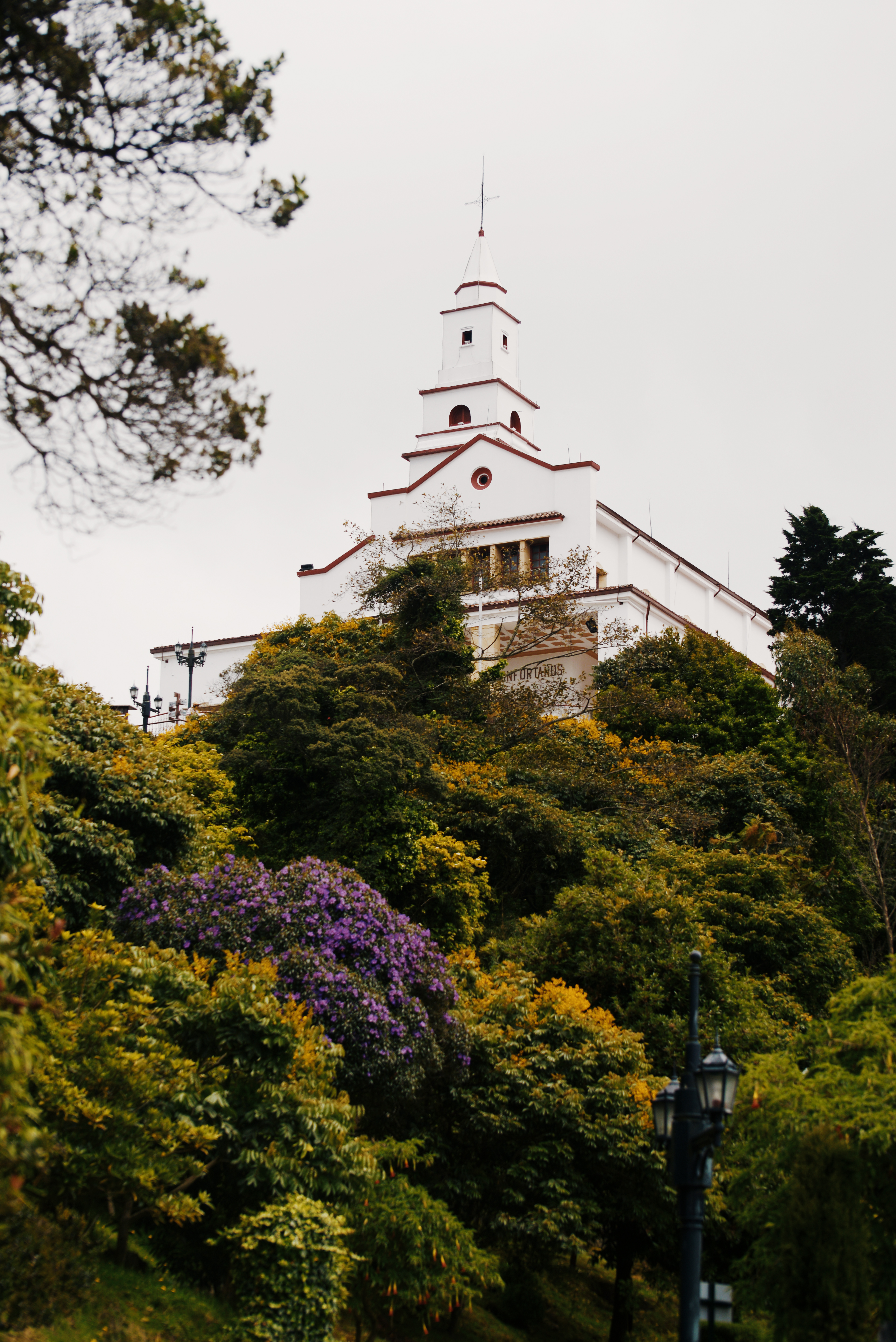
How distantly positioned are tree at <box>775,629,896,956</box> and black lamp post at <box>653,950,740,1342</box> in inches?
633

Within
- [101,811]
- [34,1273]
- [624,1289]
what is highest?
[101,811]

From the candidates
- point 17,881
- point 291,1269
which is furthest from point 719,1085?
point 17,881

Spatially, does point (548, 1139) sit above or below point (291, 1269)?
above

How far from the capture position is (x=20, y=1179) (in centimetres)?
631

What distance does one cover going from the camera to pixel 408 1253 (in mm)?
12125

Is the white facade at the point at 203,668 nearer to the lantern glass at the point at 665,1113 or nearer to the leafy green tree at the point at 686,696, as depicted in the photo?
the leafy green tree at the point at 686,696

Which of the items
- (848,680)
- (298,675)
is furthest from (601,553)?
(298,675)

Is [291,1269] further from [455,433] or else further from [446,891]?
[455,433]

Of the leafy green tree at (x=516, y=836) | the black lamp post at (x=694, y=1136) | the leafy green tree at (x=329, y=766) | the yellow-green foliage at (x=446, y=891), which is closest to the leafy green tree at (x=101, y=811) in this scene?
the leafy green tree at (x=329, y=766)

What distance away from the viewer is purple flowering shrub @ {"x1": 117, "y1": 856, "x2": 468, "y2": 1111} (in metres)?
13.5

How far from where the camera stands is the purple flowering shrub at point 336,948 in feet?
44.2

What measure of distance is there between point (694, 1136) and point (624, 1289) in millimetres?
7442

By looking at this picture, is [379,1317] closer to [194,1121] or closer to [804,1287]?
[194,1121]

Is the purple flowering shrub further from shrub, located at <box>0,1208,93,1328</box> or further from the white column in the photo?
the white column
